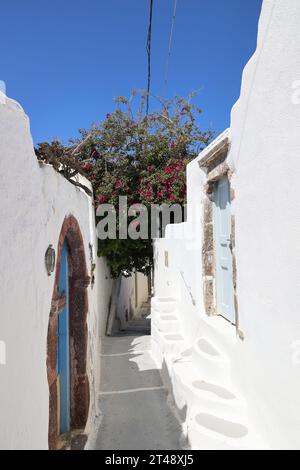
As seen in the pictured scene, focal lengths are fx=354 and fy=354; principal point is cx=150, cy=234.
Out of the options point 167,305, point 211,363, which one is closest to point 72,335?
point 211,363

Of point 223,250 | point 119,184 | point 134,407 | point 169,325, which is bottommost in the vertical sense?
point 134,407

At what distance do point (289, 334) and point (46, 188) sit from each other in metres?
2.25

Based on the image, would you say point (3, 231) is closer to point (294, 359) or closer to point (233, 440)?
point (294, 359)

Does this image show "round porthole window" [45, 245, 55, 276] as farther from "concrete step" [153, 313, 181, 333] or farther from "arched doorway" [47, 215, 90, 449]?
"concrete step" [153, 313, 181, 333]

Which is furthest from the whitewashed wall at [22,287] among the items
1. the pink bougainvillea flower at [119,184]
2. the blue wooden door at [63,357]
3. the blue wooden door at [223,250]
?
the pink bougainvillea flower at [119,184]

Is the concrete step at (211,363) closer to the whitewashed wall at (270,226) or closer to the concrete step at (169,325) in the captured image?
the whitewashed wall at (270,226)

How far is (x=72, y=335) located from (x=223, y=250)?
236 centimetres

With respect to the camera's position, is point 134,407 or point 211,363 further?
point 134,407

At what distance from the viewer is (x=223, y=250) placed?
483cm

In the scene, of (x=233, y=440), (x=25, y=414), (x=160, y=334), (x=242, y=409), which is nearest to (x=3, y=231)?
(x=25, y=414)

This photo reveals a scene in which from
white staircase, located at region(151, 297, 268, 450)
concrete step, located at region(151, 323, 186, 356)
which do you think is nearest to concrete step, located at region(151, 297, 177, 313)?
concrete step, located at region(151, 323, 186, 356)

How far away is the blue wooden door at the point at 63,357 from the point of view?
4445 mm

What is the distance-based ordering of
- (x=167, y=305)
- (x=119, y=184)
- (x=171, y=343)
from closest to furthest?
(x=171, y=343) → (x=167, y=305) → (x=119, y=184)

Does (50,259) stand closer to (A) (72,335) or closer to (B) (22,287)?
(B) (22,287)
